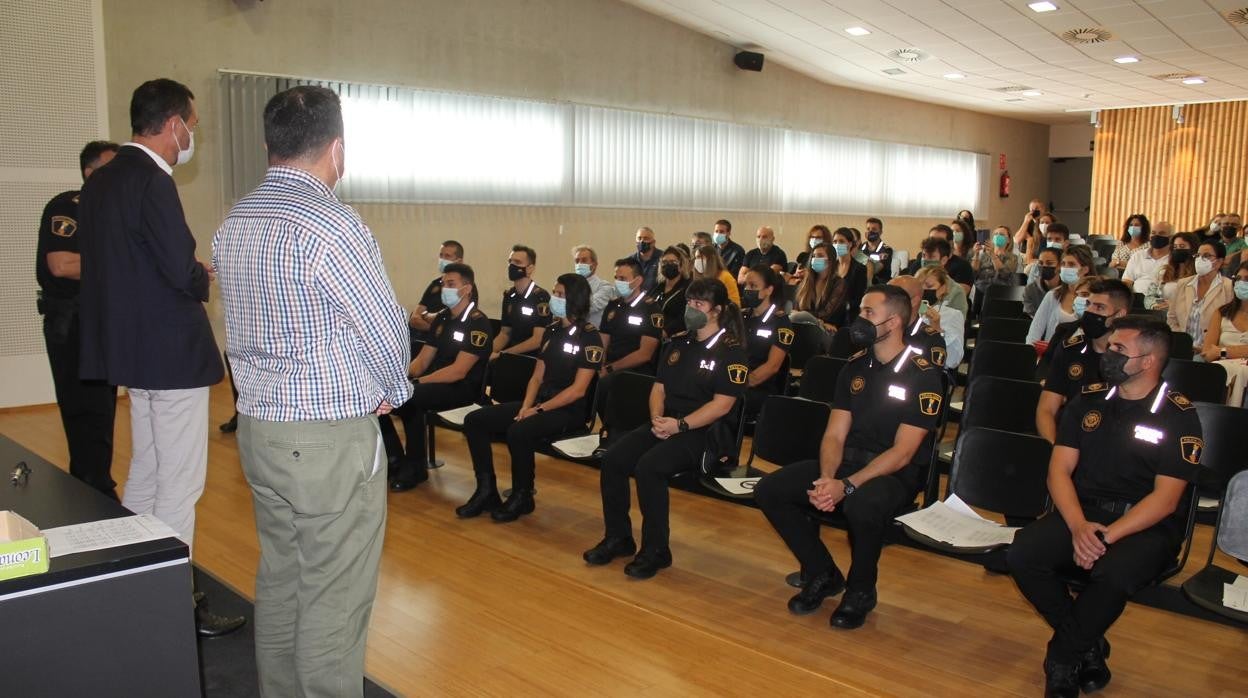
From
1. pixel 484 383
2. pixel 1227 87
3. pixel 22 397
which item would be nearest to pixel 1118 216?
pixel 1227 87

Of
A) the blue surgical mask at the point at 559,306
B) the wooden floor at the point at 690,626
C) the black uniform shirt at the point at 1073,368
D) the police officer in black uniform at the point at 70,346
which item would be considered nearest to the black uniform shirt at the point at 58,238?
the police officer in black uniform at the point at 70,346

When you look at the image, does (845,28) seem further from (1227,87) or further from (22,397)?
(22,397)

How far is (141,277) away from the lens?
2.70 meters

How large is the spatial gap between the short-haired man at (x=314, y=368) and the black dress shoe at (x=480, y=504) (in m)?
2.57

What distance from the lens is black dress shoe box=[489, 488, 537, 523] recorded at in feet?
15.2

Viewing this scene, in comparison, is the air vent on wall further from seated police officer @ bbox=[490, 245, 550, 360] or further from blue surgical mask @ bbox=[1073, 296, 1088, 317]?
seated police officer @ bbox=[490, 245, 550, 360]

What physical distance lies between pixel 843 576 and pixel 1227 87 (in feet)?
42.2

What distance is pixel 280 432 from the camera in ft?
6.56

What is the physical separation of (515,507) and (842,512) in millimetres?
1837

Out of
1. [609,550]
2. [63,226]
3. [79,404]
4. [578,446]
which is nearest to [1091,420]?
[609,550]

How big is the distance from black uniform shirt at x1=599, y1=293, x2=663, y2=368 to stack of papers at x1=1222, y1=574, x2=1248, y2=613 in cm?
359

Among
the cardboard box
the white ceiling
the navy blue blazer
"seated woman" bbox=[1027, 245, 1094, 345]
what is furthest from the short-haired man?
the white ceiling

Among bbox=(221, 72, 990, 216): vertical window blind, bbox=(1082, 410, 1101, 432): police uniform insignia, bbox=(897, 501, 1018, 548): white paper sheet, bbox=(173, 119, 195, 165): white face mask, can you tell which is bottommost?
bbox=(897, 501, 1018, 548): white paper sheet

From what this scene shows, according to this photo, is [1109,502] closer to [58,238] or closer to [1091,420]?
[1091,420]
